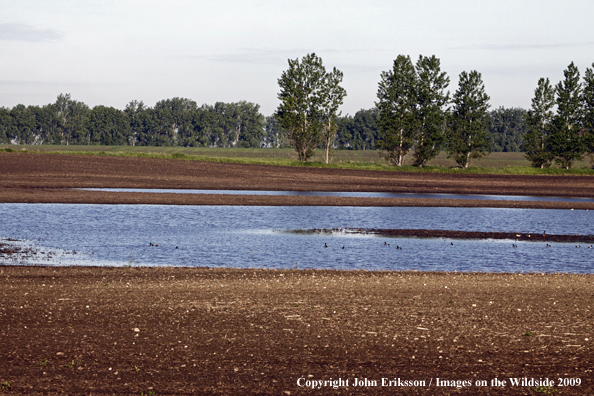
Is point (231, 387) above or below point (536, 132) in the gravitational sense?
below

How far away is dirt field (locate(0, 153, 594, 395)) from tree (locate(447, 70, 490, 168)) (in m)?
89.7

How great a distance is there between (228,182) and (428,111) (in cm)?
5314

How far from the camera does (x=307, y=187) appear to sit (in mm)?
67750

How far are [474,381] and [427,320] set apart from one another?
3867 mm

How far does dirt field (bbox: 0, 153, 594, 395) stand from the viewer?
395 inches

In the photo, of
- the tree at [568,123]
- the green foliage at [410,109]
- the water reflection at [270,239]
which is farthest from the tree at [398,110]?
the water reflection at [270,239]

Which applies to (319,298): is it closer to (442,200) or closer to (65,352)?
(65,352)

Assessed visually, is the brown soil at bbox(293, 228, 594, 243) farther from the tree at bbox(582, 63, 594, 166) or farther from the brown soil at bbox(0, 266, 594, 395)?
the tree at bbox(582, 63, 594, 166)

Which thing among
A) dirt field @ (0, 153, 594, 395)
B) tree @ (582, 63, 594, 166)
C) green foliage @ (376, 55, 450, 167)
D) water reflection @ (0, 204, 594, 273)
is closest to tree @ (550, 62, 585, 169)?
tree @ (582, 63, 594, 166)

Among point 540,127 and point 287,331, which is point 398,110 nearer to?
point 540,127

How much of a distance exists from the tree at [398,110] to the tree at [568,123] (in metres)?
25.5

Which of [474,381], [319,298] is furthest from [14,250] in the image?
[474,381]

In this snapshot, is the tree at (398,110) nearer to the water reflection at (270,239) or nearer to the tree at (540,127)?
the tree at (540,127)

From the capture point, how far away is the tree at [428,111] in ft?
352
